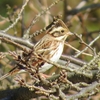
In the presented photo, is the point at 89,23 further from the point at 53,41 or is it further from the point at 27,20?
the point at 53,41

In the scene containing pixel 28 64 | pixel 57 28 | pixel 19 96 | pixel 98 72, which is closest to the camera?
pixel 28 64

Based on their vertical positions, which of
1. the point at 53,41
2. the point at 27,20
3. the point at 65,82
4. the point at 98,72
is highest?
the point at 27,20

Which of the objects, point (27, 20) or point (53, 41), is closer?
point (53, 41)

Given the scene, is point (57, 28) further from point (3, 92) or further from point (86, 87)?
point (86, 87)

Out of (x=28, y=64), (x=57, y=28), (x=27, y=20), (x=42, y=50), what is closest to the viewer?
(x=28, y=64)

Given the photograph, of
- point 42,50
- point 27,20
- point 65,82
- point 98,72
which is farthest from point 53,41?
point 27,20

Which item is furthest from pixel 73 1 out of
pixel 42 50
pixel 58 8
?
pixel 42 50

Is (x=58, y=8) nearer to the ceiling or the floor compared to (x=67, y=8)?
nearer to the ceiling

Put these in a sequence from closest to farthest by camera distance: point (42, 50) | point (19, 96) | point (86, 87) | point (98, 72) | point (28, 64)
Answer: point (28, 64), point (86, 87), point (98, 72), point (19, 96), point (42, 50)

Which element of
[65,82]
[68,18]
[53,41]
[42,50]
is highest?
[68,18]
